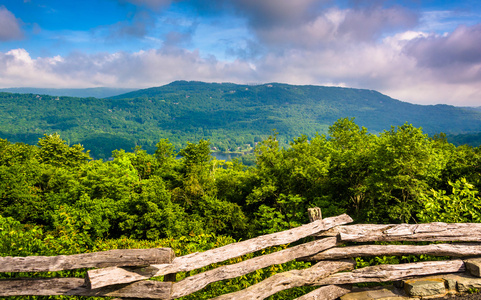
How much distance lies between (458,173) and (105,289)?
58.6 ft

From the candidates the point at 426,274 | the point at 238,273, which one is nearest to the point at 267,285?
the point at 238,273

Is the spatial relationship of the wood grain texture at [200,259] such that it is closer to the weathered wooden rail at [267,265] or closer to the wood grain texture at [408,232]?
the weathered wooden rail at [267,265]

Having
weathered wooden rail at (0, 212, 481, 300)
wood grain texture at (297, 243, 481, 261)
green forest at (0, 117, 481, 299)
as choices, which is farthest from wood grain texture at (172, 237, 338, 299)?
green forest at (0, 117, 481, 299)

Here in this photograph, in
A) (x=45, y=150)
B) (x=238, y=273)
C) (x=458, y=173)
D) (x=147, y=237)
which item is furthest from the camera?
(x=45, y=150)

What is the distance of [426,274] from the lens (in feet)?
16.7

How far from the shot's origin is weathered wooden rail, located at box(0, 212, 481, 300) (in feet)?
12.0

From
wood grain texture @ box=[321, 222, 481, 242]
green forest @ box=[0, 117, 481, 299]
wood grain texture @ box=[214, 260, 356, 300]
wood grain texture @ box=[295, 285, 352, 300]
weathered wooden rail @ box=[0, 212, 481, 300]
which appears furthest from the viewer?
green forest @ box=[0, 117, 481, 299]

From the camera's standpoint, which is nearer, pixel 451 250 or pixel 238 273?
pixel 238 273

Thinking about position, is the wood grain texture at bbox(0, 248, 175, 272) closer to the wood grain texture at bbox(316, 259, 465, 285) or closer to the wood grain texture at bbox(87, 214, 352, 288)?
the wood grain texture at bbox(87, 214, 352, 288)

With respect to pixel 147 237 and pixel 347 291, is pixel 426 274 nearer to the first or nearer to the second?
pixel 347 291

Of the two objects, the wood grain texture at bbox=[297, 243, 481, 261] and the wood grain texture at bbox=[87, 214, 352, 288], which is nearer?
the wood grain texture at bbox=[87, 214, 352, 288]

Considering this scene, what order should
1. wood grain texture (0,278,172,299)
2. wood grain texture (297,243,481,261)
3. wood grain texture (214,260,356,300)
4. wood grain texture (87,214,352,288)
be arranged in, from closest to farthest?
wood grain texture (87,214,352,288) < wood grain texture (0,278,172,299) < wood grain texture (214,260,356,300) < wood grain texture (297,243,481,261)

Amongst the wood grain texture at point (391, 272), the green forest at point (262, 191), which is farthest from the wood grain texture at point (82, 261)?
the green forest at point (262, 191)

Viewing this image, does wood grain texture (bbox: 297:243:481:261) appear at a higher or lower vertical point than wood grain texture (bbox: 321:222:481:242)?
lower
